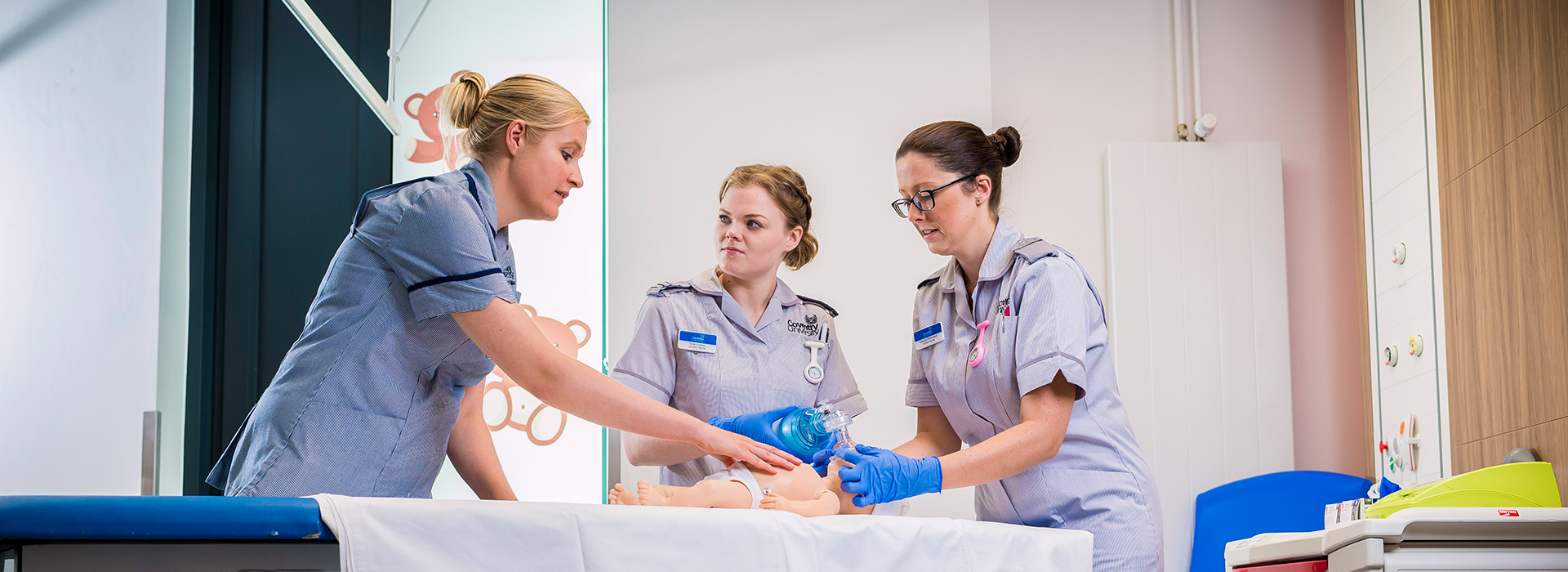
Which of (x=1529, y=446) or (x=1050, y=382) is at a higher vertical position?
(x=1050, y=382)

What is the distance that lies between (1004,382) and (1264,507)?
209 centimetres

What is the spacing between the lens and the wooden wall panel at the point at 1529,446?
7.41 ft

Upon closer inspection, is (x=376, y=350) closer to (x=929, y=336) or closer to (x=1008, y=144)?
(x=929, y=336)

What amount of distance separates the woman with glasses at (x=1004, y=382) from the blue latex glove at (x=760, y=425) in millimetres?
183

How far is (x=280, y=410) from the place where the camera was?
5.41 ft

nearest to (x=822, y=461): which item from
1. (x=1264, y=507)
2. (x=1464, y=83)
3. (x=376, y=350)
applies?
(x=376, y=350)

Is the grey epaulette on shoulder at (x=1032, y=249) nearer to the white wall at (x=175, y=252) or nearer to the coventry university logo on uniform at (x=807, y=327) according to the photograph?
the coventry university logo on uniform at (x=807, y=327)

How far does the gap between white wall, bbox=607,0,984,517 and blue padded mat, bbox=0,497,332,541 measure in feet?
8.26

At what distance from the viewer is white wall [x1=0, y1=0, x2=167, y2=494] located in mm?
1980

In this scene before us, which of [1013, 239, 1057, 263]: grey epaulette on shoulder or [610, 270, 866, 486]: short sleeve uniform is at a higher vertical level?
[1013, 239, 1057, 263]: grey epaulette on shoulder

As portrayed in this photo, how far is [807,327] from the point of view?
2566 mm

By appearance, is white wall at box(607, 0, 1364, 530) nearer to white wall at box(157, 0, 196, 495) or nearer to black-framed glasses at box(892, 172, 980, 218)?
white wall at box(157, 0, 196, 495)

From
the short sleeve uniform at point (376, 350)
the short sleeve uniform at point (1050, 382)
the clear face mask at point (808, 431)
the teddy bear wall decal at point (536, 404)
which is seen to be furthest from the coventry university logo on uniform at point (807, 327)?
the short sleeve uniform at point (376, 350)

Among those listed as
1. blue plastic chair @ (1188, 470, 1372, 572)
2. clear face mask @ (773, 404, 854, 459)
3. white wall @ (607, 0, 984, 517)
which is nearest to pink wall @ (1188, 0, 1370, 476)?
blue plastic chair @ (1188, 470, 1372, 572)
